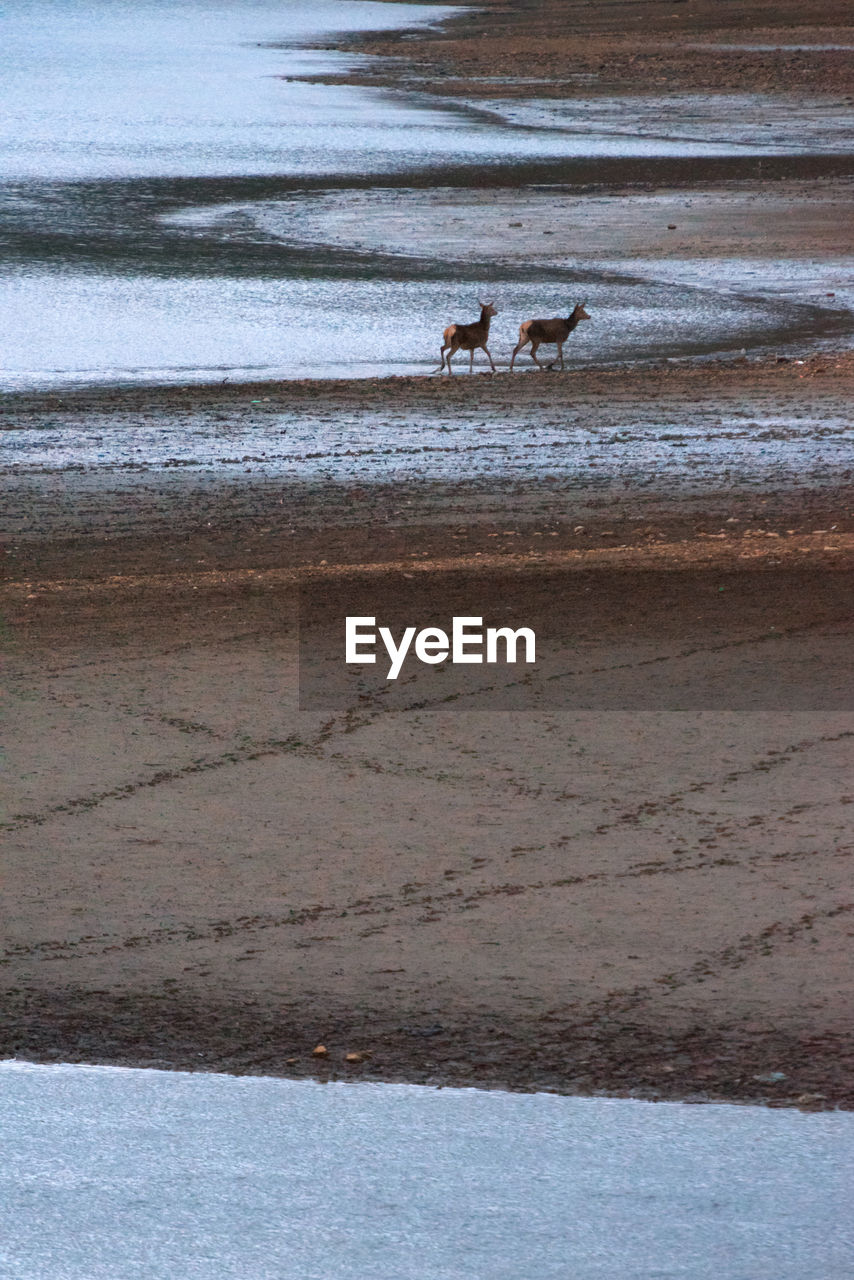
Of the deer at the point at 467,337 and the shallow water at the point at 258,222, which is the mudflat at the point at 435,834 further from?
the shallow water at the point at 258,222

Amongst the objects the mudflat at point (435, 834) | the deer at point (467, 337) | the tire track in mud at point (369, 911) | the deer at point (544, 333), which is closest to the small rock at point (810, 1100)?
the mudflat at point (435, 834)

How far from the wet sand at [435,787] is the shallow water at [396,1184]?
161 mm

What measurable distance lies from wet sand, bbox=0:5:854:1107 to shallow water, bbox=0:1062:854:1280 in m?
0.16

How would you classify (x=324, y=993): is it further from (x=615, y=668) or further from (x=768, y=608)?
(x=768, y=608)

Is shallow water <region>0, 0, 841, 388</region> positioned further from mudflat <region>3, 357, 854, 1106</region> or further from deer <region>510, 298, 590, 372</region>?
mudflat <region>3, 357, 854, 1106</region>

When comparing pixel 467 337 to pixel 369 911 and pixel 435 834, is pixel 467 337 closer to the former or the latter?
pixel 435 834

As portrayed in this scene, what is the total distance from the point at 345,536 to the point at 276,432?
2.71 metres

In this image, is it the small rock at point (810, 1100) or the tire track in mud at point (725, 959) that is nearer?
the small rock at point (810, 1100)

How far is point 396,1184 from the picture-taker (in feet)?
13.8

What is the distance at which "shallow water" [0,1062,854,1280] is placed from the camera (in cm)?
389

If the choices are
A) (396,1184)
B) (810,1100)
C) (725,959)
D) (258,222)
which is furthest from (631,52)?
(396,1184)

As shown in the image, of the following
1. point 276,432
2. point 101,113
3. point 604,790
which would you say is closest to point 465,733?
point 604,790

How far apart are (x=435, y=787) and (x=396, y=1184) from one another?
8.40 ft

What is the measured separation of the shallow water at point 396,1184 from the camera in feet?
12.8
